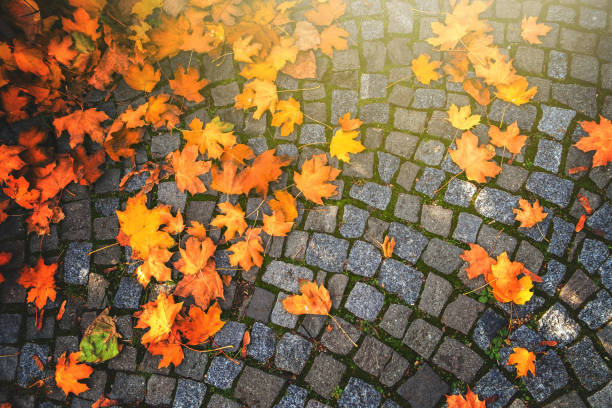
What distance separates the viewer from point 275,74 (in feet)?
10.3

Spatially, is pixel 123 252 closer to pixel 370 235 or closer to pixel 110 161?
pixel 110 161

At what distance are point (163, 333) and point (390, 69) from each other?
298 centimetres

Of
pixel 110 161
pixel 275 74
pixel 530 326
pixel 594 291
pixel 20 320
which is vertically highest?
pixel 275 74

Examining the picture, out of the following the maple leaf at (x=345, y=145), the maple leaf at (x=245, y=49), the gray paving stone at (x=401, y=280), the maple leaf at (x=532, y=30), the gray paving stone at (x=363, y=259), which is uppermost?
the maple leaf at (x=532, y=30)

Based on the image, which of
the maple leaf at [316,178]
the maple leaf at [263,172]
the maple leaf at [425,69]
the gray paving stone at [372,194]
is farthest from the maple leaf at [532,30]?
the maple leaf at [263,172]

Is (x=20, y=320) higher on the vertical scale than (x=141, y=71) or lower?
lower

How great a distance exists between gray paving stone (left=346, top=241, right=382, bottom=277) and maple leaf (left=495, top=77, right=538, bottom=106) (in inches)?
69.2

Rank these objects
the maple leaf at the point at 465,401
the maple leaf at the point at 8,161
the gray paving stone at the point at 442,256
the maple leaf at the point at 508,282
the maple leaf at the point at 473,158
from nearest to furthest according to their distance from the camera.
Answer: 1. the maple leaf at the point at 465,401
2. the maple leaf at the point at 508,282
3. the gray paving stone at the point at 442,256
4. the maple leaf at the point at 473,158
5. the maple leaf at the point at 8,161

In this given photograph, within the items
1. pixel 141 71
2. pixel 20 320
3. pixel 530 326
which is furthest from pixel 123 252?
pixel 530 326

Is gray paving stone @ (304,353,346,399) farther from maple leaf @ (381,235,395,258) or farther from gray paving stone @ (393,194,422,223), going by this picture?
gray paving stone @ (393,194,422,223)

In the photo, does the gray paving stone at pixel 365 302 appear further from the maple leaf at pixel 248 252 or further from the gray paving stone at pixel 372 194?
the maple leaf at pixel 248 252

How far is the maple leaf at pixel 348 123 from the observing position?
301 cm

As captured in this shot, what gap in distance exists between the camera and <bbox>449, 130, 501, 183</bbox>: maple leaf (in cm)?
286

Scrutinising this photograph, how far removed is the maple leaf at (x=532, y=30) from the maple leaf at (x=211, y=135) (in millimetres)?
2771
